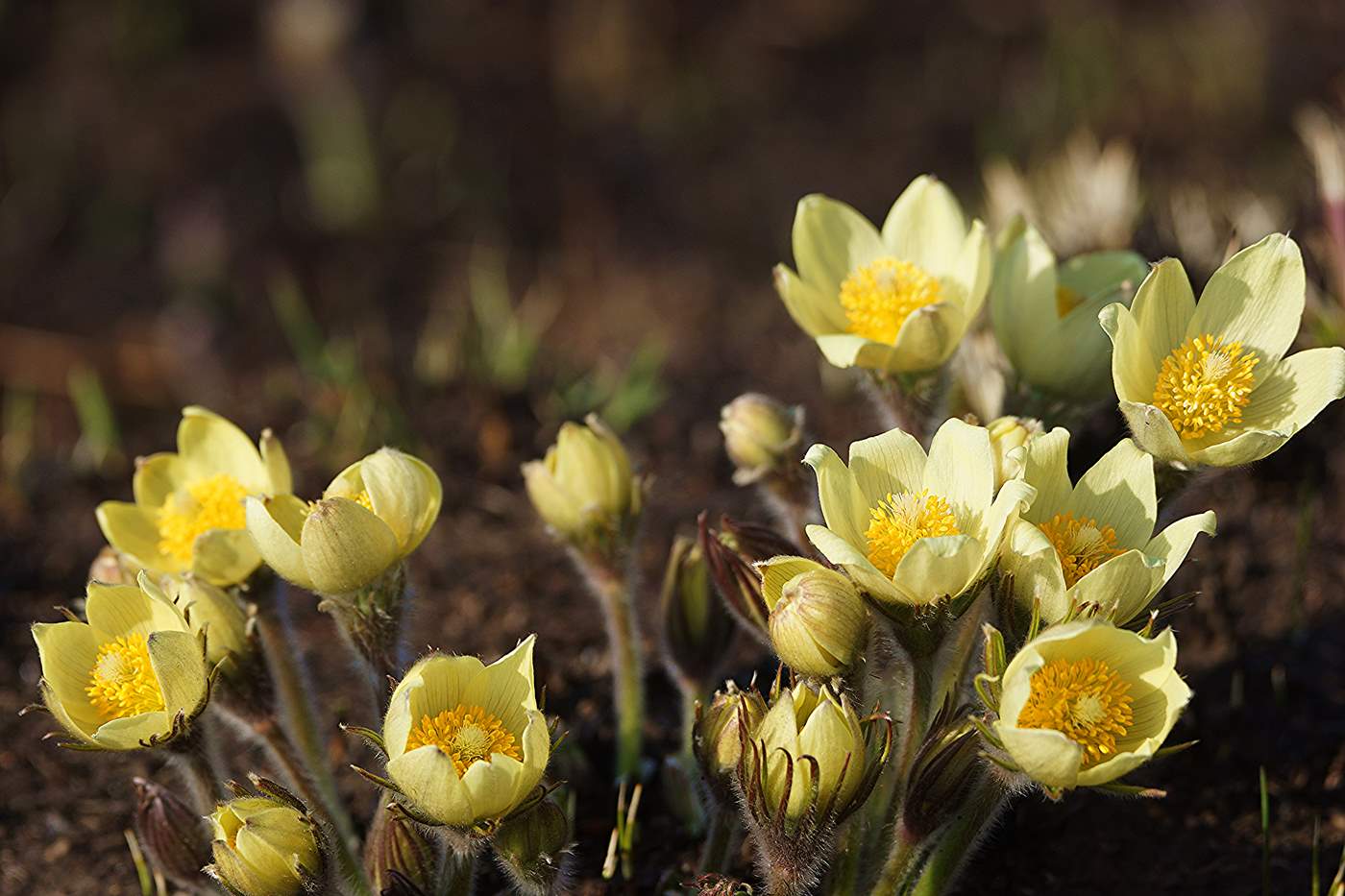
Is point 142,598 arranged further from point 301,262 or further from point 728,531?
point 301,262

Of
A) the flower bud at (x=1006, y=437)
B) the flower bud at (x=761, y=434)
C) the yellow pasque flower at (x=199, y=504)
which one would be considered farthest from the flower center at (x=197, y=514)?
the flower bud at (x=1006, y=437)

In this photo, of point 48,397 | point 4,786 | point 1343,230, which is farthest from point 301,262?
point 1343,230

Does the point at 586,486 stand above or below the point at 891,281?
below

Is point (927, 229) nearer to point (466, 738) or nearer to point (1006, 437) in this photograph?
point (1006, 437)

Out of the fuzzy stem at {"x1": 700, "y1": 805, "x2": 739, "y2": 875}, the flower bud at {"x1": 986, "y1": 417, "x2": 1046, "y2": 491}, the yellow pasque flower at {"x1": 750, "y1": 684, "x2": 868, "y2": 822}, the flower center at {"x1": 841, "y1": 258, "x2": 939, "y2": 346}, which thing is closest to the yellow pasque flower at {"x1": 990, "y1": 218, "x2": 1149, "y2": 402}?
the flower center at {"x1": 841, "y1": 258, "x2": 939, "y2": 346}

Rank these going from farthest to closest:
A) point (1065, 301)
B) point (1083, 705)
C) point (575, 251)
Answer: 1. point (575, 251)
2. point (1065, 301)
3. point (1083, 705)

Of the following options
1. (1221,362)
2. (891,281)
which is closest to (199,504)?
(891,281)
